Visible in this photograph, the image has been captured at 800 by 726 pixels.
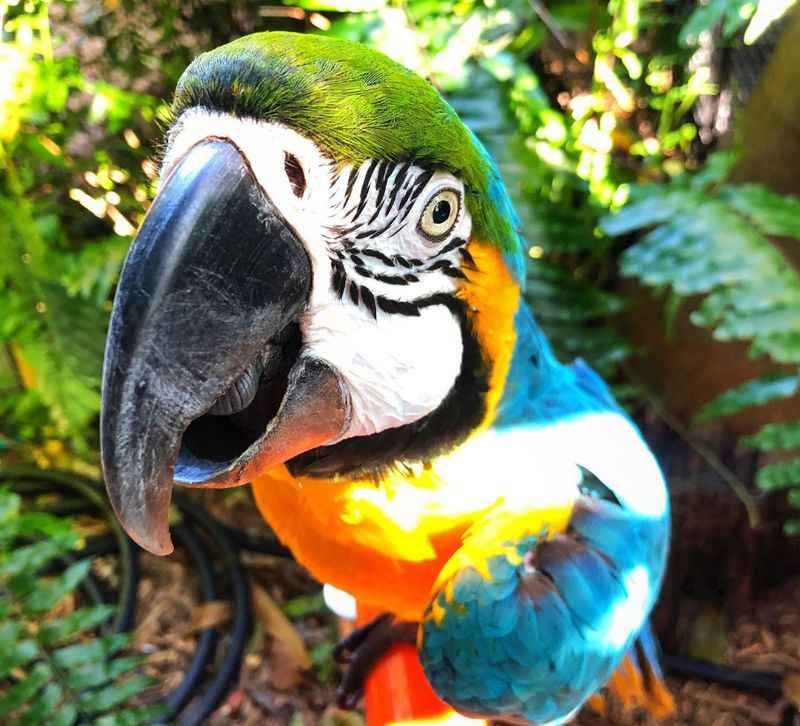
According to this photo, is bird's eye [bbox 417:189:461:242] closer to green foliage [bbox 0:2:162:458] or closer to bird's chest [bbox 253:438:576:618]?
bird's chest [bbox 253:438:576:618]

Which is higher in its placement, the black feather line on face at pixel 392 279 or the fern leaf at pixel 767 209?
the black feather line on face at pixel 392 279

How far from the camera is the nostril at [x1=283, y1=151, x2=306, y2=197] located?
414 millimetres

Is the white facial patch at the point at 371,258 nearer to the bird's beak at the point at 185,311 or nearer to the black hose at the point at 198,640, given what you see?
the bird's beak at the point at 185,311

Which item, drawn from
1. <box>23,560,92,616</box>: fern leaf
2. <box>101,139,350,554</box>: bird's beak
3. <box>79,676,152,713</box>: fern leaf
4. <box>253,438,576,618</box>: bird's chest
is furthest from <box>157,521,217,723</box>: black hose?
<box>101,139,350,554</box>: bird's beak

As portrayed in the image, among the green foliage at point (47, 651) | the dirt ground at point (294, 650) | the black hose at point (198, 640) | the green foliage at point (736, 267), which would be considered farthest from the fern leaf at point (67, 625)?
the green foliage at point (736, 267)

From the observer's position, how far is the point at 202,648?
1.32 meters

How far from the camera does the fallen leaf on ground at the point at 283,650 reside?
1321 millimetres

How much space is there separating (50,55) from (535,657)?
1.18m

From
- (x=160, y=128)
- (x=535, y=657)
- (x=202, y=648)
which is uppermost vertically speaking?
(x=160, y=128)

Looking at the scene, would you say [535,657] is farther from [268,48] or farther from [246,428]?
[268,48]

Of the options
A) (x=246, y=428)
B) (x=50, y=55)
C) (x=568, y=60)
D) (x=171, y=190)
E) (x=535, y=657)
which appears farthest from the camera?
(x=568, y=60)

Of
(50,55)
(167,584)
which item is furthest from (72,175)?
(167,584)

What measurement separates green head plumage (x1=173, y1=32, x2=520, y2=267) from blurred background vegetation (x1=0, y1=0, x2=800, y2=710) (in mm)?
631

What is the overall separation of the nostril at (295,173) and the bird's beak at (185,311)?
0.02 meters
